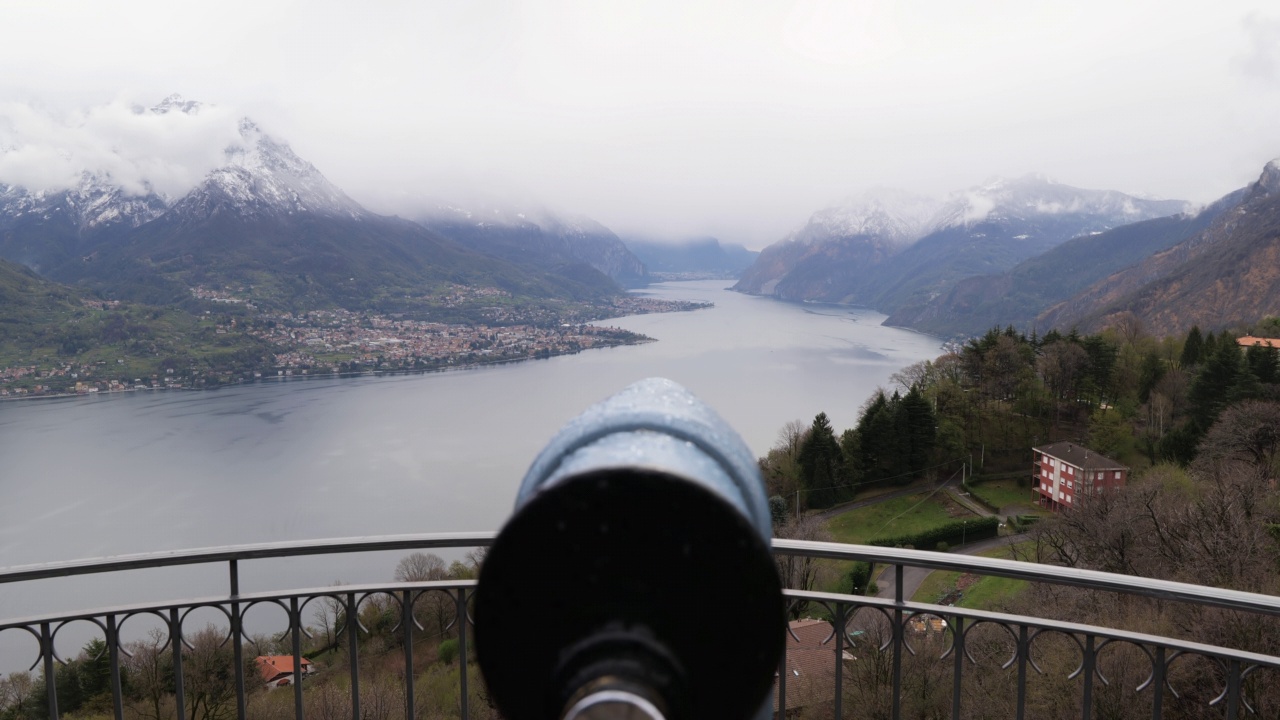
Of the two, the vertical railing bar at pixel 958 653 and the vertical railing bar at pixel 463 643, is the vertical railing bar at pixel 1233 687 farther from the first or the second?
the vertical railing bar at pixel 463 643

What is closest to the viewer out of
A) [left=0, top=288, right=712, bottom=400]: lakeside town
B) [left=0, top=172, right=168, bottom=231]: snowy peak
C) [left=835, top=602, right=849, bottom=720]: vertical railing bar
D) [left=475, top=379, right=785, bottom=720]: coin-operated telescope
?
[left=475, top=379, right=785, bottom=720]: coin-operated telescope

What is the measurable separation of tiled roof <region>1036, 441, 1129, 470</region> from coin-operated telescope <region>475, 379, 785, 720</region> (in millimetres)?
30345

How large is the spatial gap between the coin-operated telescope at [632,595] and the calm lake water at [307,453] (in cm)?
1386

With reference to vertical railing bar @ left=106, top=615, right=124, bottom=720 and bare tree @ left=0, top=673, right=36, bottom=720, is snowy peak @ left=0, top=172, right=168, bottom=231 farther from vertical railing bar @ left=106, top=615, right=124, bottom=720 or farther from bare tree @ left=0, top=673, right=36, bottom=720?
vertical railing bar @ left=106, top=615, right=124, bottom=720

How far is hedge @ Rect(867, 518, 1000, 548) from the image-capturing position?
84.8 ft

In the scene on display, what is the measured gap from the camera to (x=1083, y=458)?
27172 millimetres

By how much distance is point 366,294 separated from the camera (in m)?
118

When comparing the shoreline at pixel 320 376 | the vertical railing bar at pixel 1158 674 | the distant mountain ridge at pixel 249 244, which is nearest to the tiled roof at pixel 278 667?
the vertical railing bar at pixel 1158 674

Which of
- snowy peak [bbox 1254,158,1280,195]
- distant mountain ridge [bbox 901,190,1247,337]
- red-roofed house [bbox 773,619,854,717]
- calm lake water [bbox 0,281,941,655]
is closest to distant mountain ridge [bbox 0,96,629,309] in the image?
calm lake water [bbox 0,281,941,655]

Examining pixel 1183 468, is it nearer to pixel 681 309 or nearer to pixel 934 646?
pixel 934 646

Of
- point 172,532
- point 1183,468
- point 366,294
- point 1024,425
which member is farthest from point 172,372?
point 1183,468

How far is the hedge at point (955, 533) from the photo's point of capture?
84.8ft

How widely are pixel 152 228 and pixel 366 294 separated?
53701 mm

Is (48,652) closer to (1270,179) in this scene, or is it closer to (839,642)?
(839,642)
